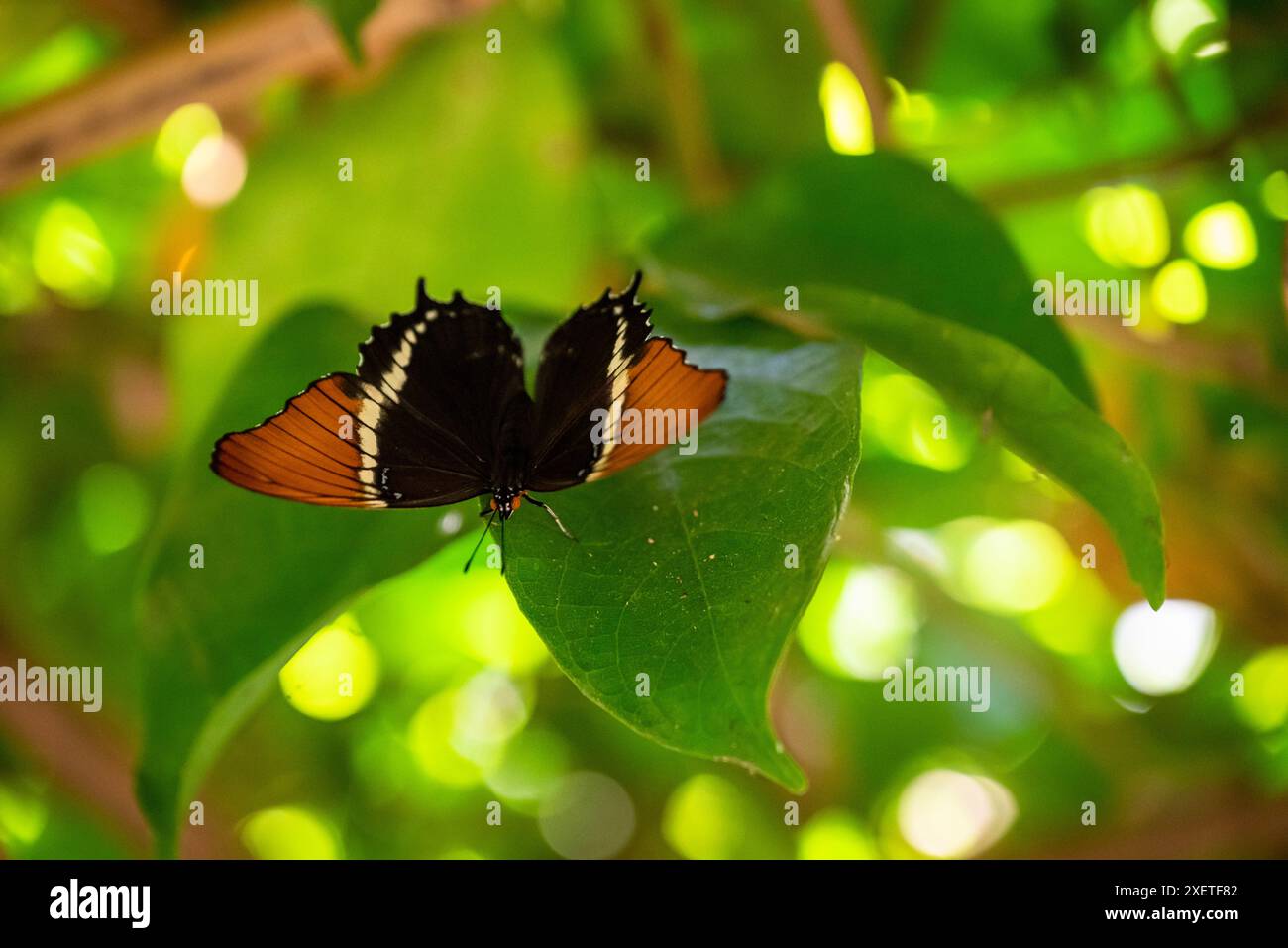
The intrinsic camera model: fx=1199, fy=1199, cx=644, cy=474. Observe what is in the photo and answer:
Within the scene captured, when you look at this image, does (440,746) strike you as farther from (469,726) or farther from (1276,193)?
(1276,193)

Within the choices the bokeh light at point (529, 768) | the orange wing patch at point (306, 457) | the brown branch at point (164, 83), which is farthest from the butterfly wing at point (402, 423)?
the bokeh light at point (529, 768)

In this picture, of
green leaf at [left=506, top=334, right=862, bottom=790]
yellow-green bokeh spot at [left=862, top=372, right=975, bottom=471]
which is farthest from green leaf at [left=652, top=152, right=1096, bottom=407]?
yellow-green bokeh spot at [left=862, top=372, right=975, bottom=471]

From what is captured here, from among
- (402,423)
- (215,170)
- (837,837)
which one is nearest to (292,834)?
(837,837)

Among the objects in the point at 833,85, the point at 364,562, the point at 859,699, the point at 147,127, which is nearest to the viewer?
the point at 364,562

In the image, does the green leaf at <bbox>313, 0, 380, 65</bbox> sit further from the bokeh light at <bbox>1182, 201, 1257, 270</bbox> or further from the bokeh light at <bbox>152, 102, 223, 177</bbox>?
the bokeh light at <bbox>1182, 201, 1257, 270</bbox>

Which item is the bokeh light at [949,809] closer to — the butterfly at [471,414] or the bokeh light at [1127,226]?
the bokeh light at [1127,226]
